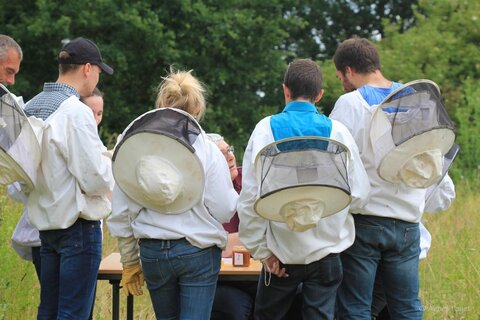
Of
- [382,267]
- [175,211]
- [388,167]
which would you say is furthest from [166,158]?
[382,267]

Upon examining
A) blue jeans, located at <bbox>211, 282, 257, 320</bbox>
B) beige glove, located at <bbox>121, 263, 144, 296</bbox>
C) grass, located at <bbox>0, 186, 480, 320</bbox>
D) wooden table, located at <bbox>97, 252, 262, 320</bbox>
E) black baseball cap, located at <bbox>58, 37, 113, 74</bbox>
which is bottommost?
grass, located at <bbox>0, 186, 480, 320</bbox>

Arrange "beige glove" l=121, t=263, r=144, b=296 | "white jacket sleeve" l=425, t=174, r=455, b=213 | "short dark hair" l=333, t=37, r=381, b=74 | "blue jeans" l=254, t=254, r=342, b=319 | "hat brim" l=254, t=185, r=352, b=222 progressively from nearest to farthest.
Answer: "hat brim" l=254, t=185, r=352, b=222 → "blue jeans" l=254, t=254, r=342, b=319 → "beige glove" l=121, t=263, r=144, b=296 → "short dark hair" l=333, t=37, r=381, b=74 → "white jacket sleeve" l=425, t=174, r=455, b=213

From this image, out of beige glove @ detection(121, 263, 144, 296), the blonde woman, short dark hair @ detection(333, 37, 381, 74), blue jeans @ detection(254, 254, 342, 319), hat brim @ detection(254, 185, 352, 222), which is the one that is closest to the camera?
hat brim @ detection(254, 185, 352, 222)

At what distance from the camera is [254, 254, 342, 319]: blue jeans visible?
5098 millimetres

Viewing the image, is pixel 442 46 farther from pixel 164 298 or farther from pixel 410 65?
pixel 164 298

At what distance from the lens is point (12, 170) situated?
527 centimetres

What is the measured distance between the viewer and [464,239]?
28.6 ft

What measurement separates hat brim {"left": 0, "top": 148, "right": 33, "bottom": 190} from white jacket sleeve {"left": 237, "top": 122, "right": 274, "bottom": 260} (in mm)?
1268

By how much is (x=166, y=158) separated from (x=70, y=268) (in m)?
0.95

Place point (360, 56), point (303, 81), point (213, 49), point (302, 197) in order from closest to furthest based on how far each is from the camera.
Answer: point (302, 197) → point (303, 81) → point (360, 56) → point (213, 49)

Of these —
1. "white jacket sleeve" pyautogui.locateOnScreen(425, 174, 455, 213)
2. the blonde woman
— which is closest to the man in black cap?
the blonde woman

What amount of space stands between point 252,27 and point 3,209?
13576 millimetres

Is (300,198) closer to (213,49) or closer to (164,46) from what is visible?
(164,46)

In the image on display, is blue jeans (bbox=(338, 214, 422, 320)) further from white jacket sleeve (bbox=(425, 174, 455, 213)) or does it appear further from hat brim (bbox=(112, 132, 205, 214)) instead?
hat brim (bbox=(112, 132, 205, 214))
